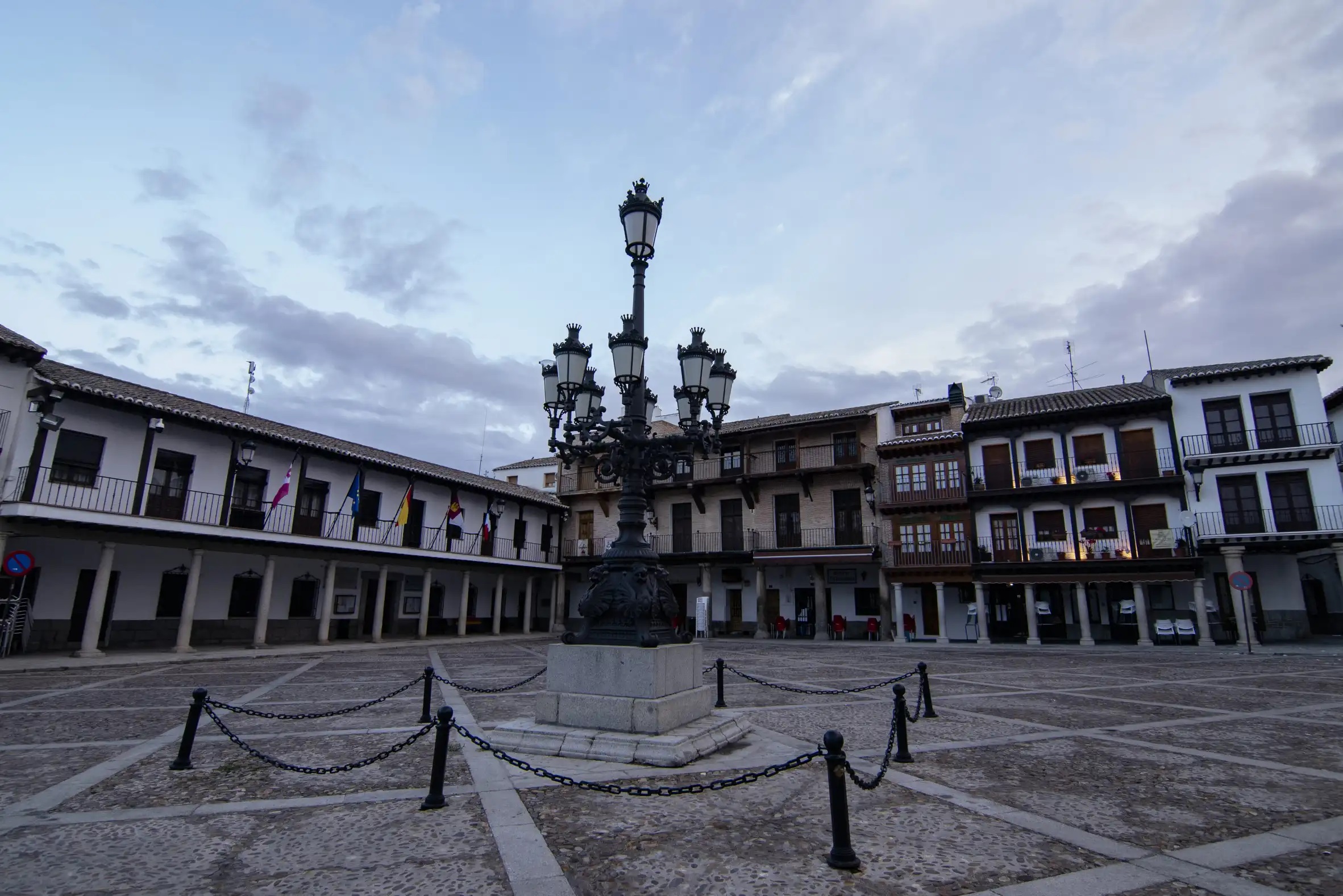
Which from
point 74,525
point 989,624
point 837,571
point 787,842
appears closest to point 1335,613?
point 989,624

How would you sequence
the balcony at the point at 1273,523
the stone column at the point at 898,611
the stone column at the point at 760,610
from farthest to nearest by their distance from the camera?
1. the stone column at the point at 760,610
2. the stone column at the point at 898,611
3. the balcony at the point at 1273,523

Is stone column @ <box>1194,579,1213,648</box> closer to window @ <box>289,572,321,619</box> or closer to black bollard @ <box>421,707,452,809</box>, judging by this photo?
black bollard @ <box>421,707,452,809</box>

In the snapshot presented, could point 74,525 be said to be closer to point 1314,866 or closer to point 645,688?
point 645,688

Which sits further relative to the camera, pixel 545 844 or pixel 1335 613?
pixel 1335 613

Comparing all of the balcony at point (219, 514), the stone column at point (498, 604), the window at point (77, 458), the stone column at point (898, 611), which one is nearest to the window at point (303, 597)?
the balcony at point (219, 514)

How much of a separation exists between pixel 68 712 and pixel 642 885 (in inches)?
385

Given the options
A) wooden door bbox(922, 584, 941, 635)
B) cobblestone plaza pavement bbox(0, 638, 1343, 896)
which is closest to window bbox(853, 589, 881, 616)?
wooden door bbox(922, 584, 941, 635)

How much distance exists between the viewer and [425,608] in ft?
84.7

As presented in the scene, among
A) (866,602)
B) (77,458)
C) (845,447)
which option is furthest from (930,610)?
(77,458)

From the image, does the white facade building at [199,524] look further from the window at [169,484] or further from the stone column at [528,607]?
the stone column at [528,607]

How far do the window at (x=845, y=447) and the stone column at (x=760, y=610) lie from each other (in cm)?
591

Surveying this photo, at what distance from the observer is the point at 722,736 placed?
262 inches

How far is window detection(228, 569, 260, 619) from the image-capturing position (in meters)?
21.4

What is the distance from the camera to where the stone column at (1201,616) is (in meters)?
21.6
